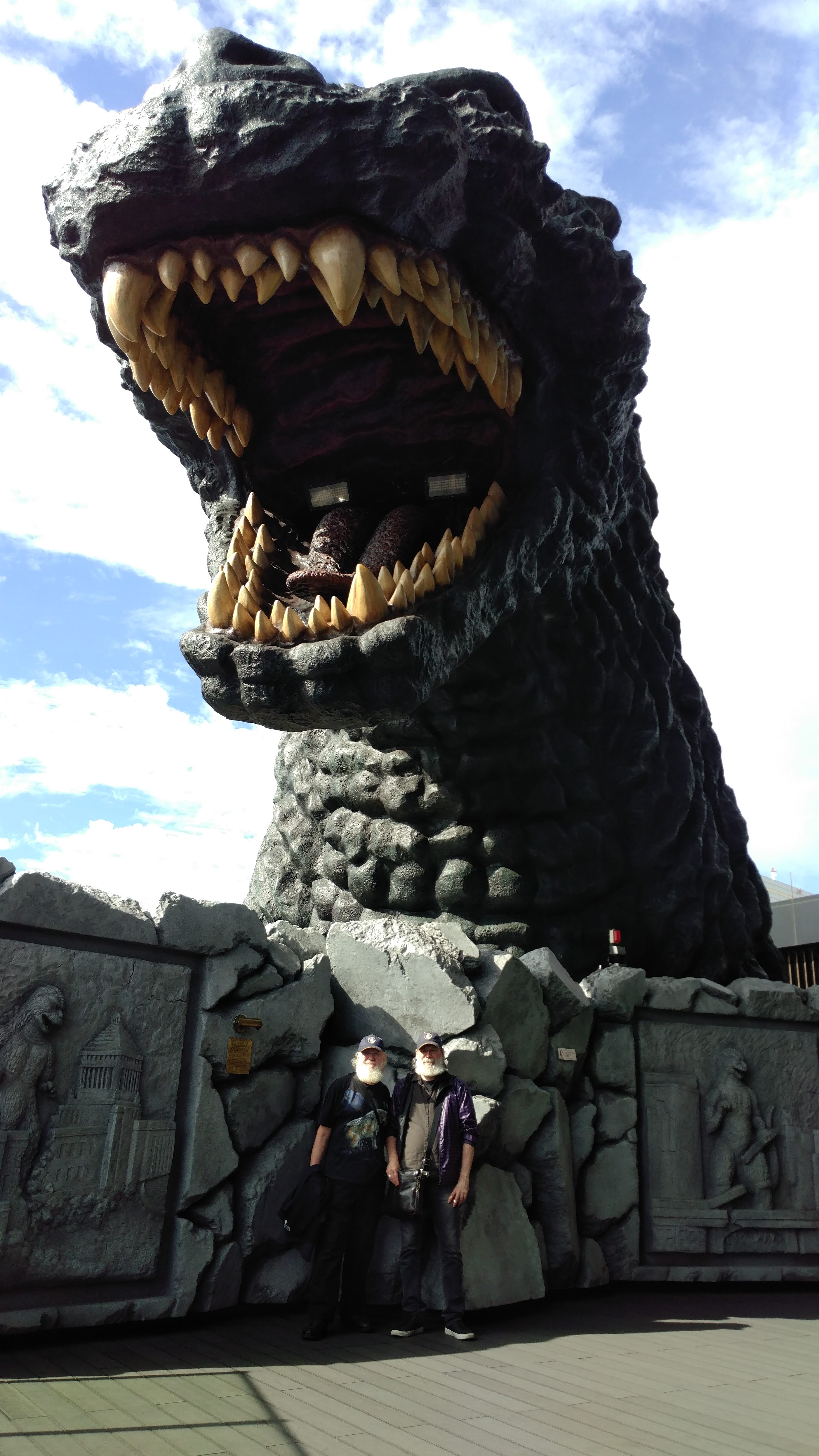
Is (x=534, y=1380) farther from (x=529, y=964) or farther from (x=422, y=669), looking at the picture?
(x=422, y=669)

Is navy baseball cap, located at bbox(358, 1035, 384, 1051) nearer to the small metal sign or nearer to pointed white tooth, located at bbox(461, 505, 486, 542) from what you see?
the small metal sign

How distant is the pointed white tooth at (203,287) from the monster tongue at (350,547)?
0.84 meters

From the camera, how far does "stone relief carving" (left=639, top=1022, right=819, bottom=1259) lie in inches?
160

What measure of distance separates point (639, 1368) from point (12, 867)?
2045 mm

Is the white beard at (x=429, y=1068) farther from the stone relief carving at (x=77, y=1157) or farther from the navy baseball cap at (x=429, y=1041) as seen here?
the stone relief carving at (x=77, y=1157)

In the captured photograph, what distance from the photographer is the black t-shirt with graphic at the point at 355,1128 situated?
3203mm

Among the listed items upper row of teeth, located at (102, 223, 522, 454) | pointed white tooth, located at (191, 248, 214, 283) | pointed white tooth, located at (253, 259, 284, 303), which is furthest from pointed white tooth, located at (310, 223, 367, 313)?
pointed white tooth, located at (191, 248, 214, 283)

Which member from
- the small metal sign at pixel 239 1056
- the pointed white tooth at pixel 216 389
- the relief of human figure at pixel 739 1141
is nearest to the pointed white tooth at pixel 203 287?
the pointed white tooth at pixel 216 389

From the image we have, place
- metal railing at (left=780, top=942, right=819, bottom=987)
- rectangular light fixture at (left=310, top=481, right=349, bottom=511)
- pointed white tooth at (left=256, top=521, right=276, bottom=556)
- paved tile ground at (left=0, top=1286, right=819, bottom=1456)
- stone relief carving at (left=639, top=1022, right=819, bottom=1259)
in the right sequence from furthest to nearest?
metal railing at (left=780, top=942, right=819, bottom=987)
stone relief carving at (left=639, top=1022, right=819, bottom=1259)
rectangular light fixture at (left=310, top=481, right=349, bottom=511)
pointed white tooth at (left=256, top=521, right=276, bottom=556)
paved tile ground at (left=0, top=1286, right=819, bottom=1456)

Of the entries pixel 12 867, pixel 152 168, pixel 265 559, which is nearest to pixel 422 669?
pixel 265 559

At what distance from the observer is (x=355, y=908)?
429cm

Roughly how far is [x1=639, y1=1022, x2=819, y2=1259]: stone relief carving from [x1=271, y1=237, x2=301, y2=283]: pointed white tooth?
299cm

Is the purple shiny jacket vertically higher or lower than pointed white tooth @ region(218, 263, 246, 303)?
lower

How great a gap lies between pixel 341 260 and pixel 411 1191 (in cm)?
255
